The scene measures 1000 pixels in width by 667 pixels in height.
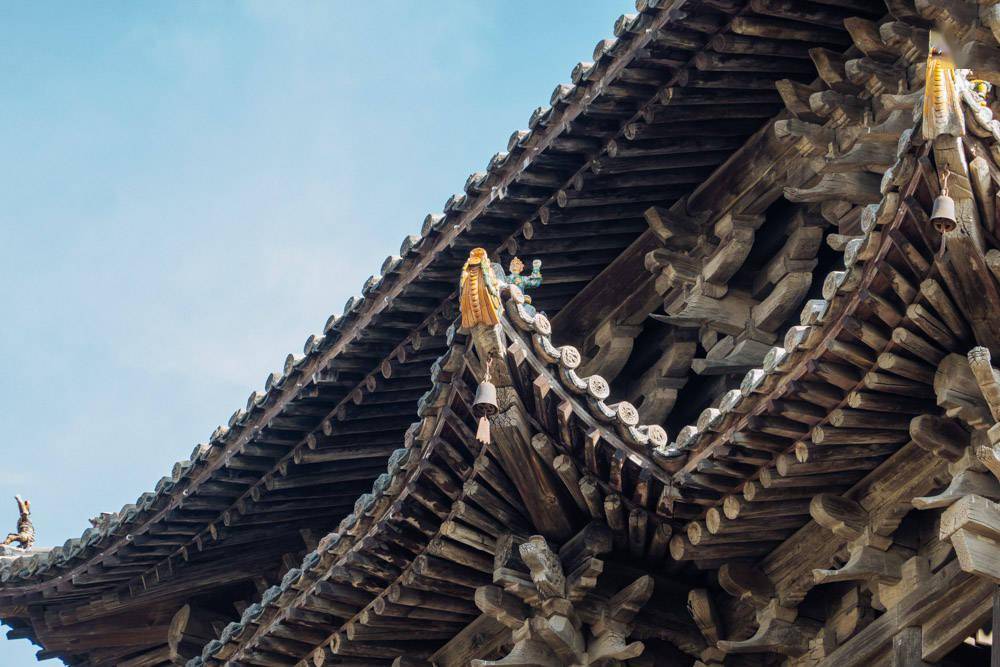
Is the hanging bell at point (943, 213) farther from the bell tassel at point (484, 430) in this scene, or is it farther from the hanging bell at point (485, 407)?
the bell tassel at point (484, 430)

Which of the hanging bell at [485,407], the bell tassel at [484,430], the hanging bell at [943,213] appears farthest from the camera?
the bell tassel at [484,430]

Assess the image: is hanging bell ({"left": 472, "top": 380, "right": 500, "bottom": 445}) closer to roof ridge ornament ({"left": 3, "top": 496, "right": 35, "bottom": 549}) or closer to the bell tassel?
the bell tassel

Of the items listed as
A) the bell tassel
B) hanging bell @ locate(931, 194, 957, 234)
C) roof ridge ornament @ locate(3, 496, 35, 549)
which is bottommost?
hanging bell @ locate(931, 194, 957, 234)

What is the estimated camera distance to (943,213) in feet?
33.7

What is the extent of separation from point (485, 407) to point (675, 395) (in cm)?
273

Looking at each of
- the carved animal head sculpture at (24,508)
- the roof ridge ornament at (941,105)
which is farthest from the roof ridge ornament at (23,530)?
the roof ridge ornament at (941,105)

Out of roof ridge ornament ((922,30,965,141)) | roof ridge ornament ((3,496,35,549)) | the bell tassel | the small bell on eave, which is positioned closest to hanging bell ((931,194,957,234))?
the small bell on eave

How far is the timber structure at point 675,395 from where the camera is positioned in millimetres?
10844

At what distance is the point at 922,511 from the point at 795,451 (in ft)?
2.68

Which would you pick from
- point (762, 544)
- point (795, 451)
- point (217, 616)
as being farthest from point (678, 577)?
point (217, 616)

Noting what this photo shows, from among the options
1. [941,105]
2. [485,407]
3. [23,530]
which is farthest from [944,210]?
[23,530]

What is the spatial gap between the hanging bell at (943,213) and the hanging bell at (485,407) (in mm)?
2939

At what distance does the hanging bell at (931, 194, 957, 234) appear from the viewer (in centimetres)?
1028

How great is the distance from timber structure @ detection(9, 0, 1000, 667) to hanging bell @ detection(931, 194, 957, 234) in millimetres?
15
